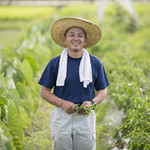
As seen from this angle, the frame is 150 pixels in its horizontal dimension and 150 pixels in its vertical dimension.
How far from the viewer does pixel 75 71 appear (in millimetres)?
1978

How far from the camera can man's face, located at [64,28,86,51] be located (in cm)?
196

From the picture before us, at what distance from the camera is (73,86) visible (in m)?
1.98

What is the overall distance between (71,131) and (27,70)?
66.4 inches

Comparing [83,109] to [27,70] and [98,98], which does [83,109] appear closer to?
[98,98]

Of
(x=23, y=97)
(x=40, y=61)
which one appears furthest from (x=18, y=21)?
(x=23, y=97)

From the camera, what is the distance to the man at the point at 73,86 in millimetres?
1957

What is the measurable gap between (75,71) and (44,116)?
1.38m

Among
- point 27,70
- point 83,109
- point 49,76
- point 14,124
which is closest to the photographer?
point 83,109

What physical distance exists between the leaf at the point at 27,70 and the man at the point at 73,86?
1.49 metres

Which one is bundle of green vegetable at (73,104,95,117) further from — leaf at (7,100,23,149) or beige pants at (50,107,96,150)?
leaf at (7,100,23,149)

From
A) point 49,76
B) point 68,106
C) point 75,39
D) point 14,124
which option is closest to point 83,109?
point 68,106

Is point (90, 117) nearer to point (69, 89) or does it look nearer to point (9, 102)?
point (69, 89)

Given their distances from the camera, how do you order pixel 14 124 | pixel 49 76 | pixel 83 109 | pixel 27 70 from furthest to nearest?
pixel 27 70, pixel 14 124, pixel 49 76, pixel 83 109

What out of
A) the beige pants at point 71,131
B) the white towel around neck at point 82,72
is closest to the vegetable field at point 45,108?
the beige pants at point 71,131
